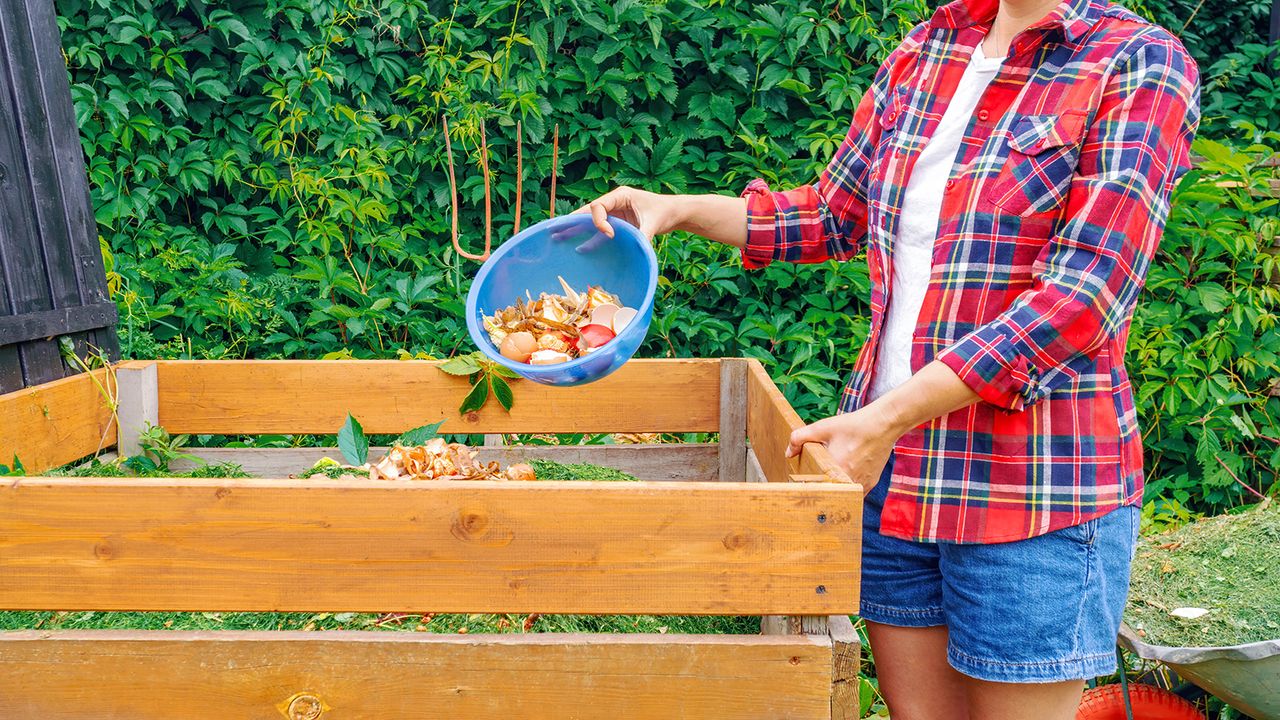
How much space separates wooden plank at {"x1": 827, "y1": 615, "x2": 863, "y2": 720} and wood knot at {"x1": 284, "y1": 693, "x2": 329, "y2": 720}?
1.91 feet

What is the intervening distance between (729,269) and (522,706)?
7.18 feet

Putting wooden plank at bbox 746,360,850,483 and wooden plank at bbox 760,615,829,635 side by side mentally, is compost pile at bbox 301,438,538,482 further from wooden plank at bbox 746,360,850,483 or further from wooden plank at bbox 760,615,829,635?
wooden plank at bbox 760,615,829,635

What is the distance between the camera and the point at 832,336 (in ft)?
10.2

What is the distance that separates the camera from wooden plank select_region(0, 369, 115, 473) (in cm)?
155

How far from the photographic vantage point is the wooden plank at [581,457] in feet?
6.72

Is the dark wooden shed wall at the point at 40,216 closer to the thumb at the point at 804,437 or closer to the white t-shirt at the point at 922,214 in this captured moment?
the thumb at the point at 804,437

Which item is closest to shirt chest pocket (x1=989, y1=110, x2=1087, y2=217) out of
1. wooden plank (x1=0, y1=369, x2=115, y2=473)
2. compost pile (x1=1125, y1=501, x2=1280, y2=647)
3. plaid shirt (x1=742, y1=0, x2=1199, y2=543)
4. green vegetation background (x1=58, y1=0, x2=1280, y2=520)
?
plaid shirt (x1=742, y1=0, x2=1199, y2=543)

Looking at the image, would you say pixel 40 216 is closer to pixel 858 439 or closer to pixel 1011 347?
pixel 858 439

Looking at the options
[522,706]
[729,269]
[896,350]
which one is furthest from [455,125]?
[522,706]

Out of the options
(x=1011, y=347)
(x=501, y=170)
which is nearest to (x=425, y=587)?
(x=1011, y=347)

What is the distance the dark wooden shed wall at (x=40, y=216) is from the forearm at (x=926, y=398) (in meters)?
1.48

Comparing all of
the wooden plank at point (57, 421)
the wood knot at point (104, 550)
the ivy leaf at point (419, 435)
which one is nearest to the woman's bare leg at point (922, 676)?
the ivy leaf at point (419, 435)

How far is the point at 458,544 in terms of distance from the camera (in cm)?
104

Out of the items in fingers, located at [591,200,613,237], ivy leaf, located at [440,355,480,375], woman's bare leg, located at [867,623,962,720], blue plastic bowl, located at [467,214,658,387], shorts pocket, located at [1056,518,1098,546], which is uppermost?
fingers, located at [591,200,613,237]
